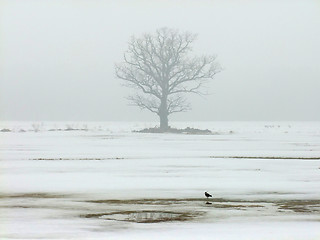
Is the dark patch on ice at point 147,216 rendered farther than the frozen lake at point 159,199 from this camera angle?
Yes

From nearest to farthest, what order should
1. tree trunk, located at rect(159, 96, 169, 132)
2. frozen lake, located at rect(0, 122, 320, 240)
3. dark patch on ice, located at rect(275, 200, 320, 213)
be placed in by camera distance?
1. frozen lake, located at rect(0, 122, 320, 240)
2. dark patch on ice, located at rect(275, 200, 320, 213)
3. tree trunk, located at rect(159, 96, 169, 132)

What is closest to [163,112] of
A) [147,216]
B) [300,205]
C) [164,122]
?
[164,122]

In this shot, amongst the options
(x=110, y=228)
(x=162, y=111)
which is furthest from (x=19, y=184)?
(x=162, y=111)

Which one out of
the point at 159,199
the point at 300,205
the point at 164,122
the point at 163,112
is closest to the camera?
the point at 300,205

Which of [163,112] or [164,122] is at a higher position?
[163,112]

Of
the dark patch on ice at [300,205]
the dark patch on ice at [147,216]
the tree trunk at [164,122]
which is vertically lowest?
the dark patch on ice at [147,216]

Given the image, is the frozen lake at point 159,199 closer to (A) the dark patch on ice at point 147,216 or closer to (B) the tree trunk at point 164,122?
(A) the dark patch on ice at point 147,216

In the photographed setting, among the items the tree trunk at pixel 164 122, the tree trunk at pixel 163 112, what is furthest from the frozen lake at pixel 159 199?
the tree trunk at pixel 163 112

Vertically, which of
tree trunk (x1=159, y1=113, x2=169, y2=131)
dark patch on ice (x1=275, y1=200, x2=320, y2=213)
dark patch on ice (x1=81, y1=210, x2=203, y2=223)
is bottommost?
dark patch on ice (x1=81, y1=210, x2=203, y2=223)

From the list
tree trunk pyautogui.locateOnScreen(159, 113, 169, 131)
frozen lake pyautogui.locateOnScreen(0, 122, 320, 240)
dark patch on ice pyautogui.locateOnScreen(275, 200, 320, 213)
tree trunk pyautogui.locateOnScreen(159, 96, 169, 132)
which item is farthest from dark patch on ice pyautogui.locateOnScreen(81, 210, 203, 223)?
tree trunk pyautogui.locateOnScreen(159, 96, 169, 132)

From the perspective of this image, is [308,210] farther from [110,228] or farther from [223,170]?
[223,170]

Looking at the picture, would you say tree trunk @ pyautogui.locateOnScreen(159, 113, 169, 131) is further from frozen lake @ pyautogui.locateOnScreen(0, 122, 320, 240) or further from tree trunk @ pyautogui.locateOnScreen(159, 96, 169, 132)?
frozen lake @ pyautogui.locateOnScreen(0, 122, 320, 240)

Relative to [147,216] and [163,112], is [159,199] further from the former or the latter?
[163,112]

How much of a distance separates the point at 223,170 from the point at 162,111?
5153cm
